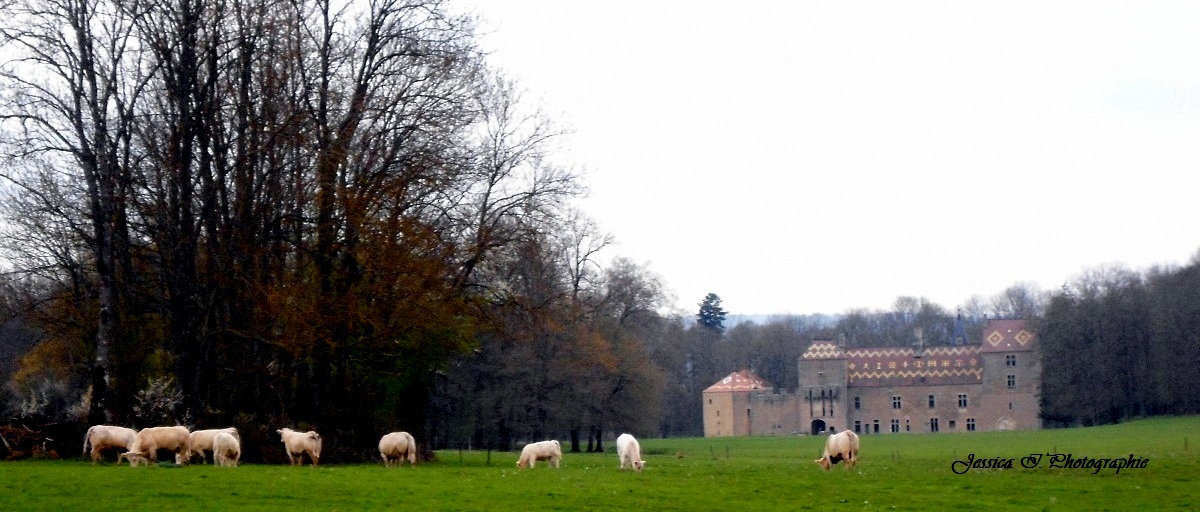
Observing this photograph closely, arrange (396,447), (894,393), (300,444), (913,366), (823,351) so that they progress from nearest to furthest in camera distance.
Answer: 1. (300,444)
2. (396,447)
3. (913,366)
4. (894,393)
5. (823,351)

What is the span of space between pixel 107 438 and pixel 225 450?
2.47 metres

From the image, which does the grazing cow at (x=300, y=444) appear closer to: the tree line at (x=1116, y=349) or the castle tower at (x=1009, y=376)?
the tree line at (x=1116, y=349)

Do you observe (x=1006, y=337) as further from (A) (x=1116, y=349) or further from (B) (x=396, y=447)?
(B) (x=396, y=447)

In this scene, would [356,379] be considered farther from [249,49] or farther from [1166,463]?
[1166,463]

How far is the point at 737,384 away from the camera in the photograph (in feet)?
399

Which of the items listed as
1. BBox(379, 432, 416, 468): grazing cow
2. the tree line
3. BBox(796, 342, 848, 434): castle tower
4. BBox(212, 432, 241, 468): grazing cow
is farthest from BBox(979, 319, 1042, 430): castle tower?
BBox(212, 432, 241, 468): grazing cow

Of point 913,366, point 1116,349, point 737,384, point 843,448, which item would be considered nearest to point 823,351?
point 913,366

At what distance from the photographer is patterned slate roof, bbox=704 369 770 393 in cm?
12094

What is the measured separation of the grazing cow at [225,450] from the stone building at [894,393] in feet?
322

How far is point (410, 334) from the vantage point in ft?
106

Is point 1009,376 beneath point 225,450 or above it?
above

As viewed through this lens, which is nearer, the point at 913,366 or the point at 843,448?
the point at 843,448

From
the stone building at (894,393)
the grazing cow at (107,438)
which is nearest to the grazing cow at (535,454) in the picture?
the grazing cow at (107,438)

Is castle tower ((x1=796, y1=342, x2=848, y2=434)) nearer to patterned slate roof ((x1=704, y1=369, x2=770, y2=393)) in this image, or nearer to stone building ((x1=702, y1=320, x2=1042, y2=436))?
stone building ((x1=702, y1=320, x2=1042, y2=436))
